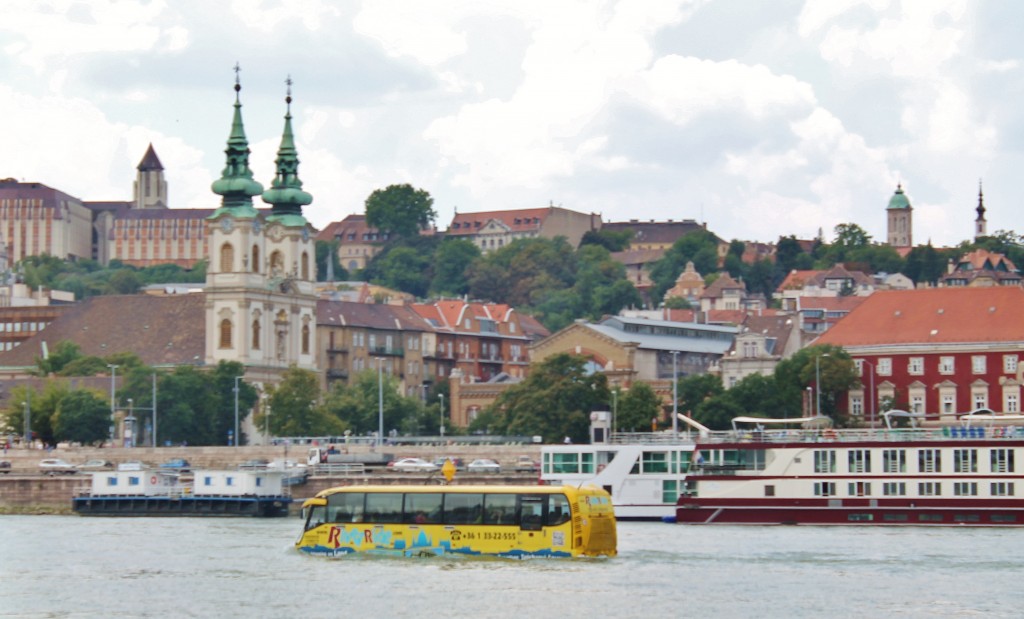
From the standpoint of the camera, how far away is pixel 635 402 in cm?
13138

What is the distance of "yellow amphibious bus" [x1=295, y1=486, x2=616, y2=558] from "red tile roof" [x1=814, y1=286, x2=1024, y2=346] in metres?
66.6

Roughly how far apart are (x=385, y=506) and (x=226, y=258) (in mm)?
91880

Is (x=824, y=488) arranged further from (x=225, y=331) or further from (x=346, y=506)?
(x=225, y=331)

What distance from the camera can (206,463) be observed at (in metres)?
126

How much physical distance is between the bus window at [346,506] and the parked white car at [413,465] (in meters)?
44.5

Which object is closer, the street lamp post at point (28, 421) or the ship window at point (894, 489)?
the ship window at point (894, 489)

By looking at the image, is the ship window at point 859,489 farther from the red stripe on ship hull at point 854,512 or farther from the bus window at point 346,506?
the bus window at point 346,506

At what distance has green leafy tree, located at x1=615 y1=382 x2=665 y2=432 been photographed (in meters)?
130

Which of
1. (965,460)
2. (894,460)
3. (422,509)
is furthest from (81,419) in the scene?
(422,509)

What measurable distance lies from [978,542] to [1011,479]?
9.27 meters

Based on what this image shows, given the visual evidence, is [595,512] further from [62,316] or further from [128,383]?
[62,316]

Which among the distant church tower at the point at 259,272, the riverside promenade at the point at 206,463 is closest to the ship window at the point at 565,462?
the riverside promenade at the point at 206,463

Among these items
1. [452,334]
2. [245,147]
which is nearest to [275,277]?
[245,147]

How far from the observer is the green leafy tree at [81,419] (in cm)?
13438
